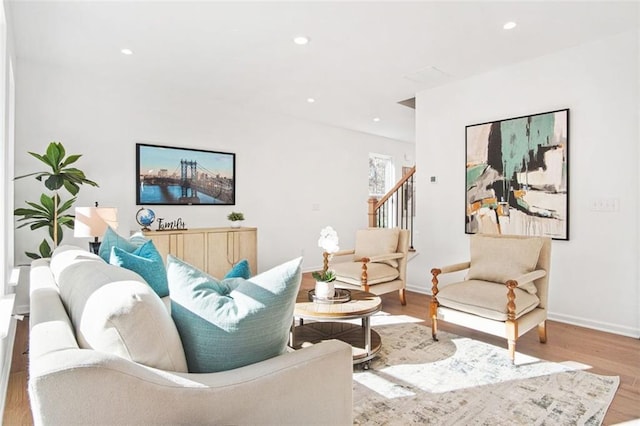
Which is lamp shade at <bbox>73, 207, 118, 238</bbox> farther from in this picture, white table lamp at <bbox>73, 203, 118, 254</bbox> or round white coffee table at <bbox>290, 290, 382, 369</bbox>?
round white coffee table at <bbox>290, 290, 382, 369</bbox>

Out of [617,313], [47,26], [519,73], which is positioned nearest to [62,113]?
[47,26]

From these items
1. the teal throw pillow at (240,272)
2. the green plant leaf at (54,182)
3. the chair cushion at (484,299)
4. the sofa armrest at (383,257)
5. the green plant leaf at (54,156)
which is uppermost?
the green plant leaf at (54,156)

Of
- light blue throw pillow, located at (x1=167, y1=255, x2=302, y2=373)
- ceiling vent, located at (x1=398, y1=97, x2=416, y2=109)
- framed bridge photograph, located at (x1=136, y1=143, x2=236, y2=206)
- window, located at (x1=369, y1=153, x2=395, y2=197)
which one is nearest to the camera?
light blue throw pillow, located at (x1=167, y1=255, x2=302, y2=373)

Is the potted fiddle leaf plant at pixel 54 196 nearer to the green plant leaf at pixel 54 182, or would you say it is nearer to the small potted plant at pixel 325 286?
the green plant leaf at pixel 54 182

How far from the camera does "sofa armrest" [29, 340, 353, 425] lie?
82cm

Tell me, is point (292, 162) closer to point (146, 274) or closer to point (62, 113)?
point (62, 113)

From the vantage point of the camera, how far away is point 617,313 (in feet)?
10.7

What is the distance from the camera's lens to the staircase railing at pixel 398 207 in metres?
5.61

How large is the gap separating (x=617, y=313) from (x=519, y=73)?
8.20ft

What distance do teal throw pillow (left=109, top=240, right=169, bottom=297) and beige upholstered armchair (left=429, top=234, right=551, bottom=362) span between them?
208cm

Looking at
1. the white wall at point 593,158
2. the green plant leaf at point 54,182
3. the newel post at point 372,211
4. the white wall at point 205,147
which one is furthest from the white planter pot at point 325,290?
the newel post at point 372,211

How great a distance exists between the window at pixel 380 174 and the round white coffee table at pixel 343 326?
16.4 feet

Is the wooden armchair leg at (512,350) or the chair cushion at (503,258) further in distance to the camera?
the chair cushion at (503,258)

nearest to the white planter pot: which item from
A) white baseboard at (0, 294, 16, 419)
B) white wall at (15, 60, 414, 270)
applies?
white baseboard at (0, 294, 16, 419)
